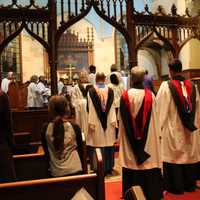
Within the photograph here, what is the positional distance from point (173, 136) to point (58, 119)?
2.11 meters

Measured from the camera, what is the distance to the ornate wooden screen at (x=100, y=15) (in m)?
7.72

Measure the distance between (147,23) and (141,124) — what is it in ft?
15.8

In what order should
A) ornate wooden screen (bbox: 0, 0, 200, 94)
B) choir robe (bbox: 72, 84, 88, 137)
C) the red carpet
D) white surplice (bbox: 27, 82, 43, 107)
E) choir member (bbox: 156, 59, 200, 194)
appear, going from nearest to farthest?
the red carpet < choir member (bbox: 156, 59, 200, 194) < ornate wooden screen (bbox: 0, 0, 200, 94) < choir robe (bbox: 72, 84, 88, 137) < white surplice (bbox: 27, 82, 43, 107)

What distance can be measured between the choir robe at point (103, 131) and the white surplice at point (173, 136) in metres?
1.37

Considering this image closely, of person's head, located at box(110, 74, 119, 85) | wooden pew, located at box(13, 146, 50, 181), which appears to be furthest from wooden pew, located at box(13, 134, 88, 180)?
person's head, located at box(110, 74, 119, 85)

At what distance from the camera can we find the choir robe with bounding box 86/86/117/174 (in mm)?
6031

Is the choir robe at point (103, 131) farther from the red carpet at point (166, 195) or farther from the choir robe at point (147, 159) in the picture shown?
the choir robe at point (147, 159)

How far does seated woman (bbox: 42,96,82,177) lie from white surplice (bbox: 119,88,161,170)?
1.17m

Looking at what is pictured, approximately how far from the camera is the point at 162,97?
16.0ft

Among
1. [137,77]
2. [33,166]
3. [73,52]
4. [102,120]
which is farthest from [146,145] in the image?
[73,52]

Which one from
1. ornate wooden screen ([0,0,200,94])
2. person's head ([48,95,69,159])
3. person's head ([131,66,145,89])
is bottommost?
person's head ([48,95,69,159])

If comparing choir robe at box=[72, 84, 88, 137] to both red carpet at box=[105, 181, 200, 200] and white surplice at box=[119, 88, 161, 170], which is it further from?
white surplice at box=[119, 88, 161, 170]

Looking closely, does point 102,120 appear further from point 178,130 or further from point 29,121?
point 29,121

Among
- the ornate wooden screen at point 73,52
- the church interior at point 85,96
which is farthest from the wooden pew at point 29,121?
the ornate wooden screen at point 73,52
